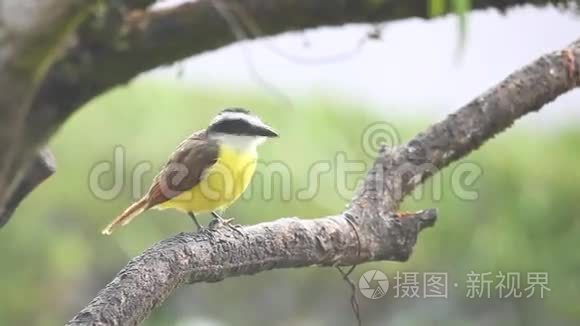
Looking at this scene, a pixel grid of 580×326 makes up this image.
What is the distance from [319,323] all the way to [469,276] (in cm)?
37

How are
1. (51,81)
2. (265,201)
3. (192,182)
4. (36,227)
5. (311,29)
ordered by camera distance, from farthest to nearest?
1. (36,227)
2. (265,201)
3. (192,182)
4. (311,29)
5. (51,81)

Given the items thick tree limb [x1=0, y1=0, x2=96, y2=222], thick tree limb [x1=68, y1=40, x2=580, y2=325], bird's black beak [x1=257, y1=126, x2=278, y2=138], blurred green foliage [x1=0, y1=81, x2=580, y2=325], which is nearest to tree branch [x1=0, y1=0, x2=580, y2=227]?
thick tree limb [x1=0, y1=0, x2=96, y2=222]

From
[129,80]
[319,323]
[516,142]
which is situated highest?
[129,80]

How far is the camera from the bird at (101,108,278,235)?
140 cm

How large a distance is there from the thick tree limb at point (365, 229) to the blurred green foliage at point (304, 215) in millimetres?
896

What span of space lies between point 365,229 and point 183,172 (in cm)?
27

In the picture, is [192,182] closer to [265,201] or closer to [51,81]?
[51,81]

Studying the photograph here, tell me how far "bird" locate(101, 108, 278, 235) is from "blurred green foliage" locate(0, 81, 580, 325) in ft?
2.88

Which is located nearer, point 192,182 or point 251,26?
point 251,26

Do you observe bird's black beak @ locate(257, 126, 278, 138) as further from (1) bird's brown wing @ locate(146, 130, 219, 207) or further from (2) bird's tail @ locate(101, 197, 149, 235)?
(2) bird's tail @ locate(101, 197, 149, 235)

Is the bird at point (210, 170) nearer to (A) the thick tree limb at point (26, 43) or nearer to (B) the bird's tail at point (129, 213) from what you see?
(B) the bird's tail at point (129, 213)

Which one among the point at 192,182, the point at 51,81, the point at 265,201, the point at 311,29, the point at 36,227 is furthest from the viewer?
the point at 36,227

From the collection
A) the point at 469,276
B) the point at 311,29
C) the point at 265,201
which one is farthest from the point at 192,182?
the point at 469,276

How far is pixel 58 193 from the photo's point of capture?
2.63m
